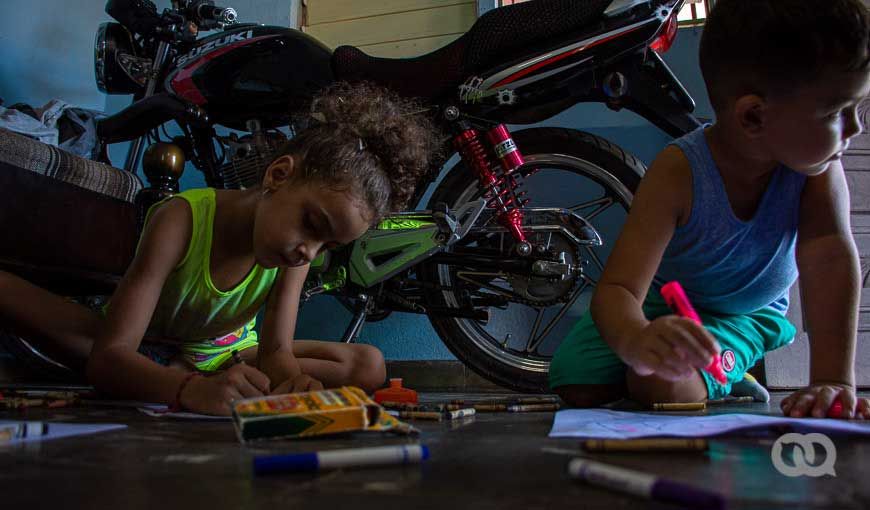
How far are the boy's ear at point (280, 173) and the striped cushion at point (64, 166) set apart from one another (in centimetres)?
102

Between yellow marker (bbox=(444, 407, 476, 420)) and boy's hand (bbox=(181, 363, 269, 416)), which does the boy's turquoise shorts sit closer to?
yellow marker (bbox=(444, 407, 476, 420))

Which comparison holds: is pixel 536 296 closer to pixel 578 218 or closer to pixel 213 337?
pixel 578 218

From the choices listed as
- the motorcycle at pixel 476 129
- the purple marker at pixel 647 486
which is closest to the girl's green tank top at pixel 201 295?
the motorcycle at pixel 476 129

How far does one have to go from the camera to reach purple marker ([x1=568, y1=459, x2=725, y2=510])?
1.05 ft

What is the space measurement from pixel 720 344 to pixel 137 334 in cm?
101

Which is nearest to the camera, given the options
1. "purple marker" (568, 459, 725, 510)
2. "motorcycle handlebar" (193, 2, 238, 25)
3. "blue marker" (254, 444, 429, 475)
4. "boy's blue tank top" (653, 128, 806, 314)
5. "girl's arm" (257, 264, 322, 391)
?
"purple marker" (568, 459, 725, 510)

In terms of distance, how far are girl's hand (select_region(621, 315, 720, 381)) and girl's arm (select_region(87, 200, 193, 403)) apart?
2.20 feet

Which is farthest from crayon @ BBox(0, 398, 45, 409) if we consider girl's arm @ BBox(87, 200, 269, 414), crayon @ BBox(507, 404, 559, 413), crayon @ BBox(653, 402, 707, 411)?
crayon @ BBox(653, 402, 707, 411)

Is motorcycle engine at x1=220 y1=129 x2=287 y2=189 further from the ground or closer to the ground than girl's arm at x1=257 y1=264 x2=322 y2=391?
further from the ground

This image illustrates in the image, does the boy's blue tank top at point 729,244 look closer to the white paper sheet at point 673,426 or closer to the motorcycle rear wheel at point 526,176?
the white paper sheet at point 673,426

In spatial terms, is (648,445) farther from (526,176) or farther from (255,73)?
(255,73)

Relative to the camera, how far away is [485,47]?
5.28ft

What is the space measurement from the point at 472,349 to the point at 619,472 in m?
1.37

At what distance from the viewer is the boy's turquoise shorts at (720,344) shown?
3.83 ft
